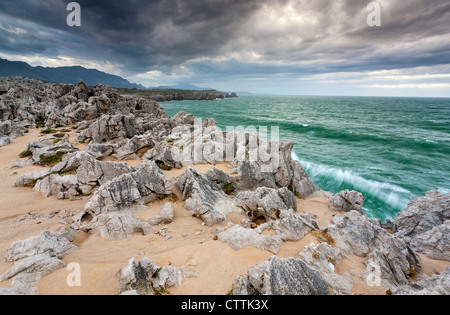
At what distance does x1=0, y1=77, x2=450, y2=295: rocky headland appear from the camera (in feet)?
16.9

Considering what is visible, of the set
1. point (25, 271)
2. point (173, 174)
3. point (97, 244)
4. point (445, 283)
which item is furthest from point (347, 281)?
point (173, 174)

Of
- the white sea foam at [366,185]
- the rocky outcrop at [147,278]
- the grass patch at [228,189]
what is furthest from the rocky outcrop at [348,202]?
the rocky outcrop at [147,278]

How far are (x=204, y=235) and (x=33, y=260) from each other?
507 cm

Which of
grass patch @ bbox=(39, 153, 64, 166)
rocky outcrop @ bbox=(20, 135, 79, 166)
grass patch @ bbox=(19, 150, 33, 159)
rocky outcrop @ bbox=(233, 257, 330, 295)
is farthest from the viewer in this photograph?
grass patch @ bbox=(19, 150, 33, 159)

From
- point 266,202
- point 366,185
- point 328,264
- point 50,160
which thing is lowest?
point 366,185

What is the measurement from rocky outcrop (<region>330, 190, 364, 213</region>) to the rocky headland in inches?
2.5

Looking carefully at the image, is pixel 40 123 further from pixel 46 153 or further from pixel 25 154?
pixel 46 153

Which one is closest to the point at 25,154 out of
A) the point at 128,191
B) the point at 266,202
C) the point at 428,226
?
the point at 128,191

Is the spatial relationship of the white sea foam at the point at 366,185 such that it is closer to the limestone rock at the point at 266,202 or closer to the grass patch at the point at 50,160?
the limestone rock at the point at 266,202

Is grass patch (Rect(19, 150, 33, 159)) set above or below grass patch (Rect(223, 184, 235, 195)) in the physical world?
above

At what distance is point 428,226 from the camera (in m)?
9.12

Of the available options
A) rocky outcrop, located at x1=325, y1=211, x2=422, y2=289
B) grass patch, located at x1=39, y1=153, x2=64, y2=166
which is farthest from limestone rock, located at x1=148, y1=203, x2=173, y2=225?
grass patch, located at x1=39, y1=153, x2=64, y2=166

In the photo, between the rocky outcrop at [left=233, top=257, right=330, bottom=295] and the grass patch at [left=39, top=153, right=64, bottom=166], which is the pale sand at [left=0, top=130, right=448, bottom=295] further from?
the grass patch at [left=39, top=153, right=64, bottom=166]

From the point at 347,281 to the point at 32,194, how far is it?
1479 centimetres
